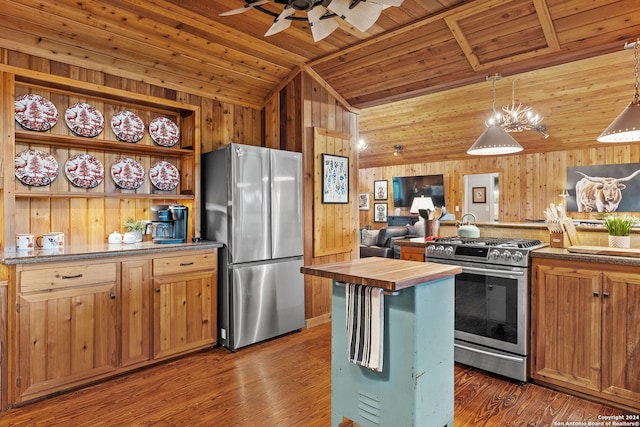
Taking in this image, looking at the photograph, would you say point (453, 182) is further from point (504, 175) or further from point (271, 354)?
point (271, 354)

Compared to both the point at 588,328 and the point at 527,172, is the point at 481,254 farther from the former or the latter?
the point at 527,172

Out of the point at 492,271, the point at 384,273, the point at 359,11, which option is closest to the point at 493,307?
the point at 492,271

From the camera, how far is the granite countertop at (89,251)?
231 centimetres

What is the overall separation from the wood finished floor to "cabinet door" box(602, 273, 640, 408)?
0.17m

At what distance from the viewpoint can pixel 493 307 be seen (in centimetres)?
278

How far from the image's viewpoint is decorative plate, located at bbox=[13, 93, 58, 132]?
2726 mm

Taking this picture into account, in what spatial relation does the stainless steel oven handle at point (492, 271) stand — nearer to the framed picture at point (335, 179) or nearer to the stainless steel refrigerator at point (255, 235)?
the stainless steel refrigerator at point (255, 235)

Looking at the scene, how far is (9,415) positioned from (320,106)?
11.6 feet

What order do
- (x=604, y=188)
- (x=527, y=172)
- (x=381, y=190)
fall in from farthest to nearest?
(x=381, y=190) < (x=527, y=172) < (x=604, y=188)

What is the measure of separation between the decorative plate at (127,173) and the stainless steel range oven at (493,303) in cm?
271

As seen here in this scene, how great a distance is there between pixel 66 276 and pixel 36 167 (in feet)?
3.14

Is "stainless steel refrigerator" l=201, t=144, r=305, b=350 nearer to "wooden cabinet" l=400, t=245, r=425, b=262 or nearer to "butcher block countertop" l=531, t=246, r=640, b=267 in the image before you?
"wooden cabinet" l=400, t=245, r=425, b=262

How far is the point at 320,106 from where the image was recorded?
4.09m

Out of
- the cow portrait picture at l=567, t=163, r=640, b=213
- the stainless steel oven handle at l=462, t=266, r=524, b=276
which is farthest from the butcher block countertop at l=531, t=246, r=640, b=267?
the cow portrait picture at l=567, t=163, r=640, b=213
